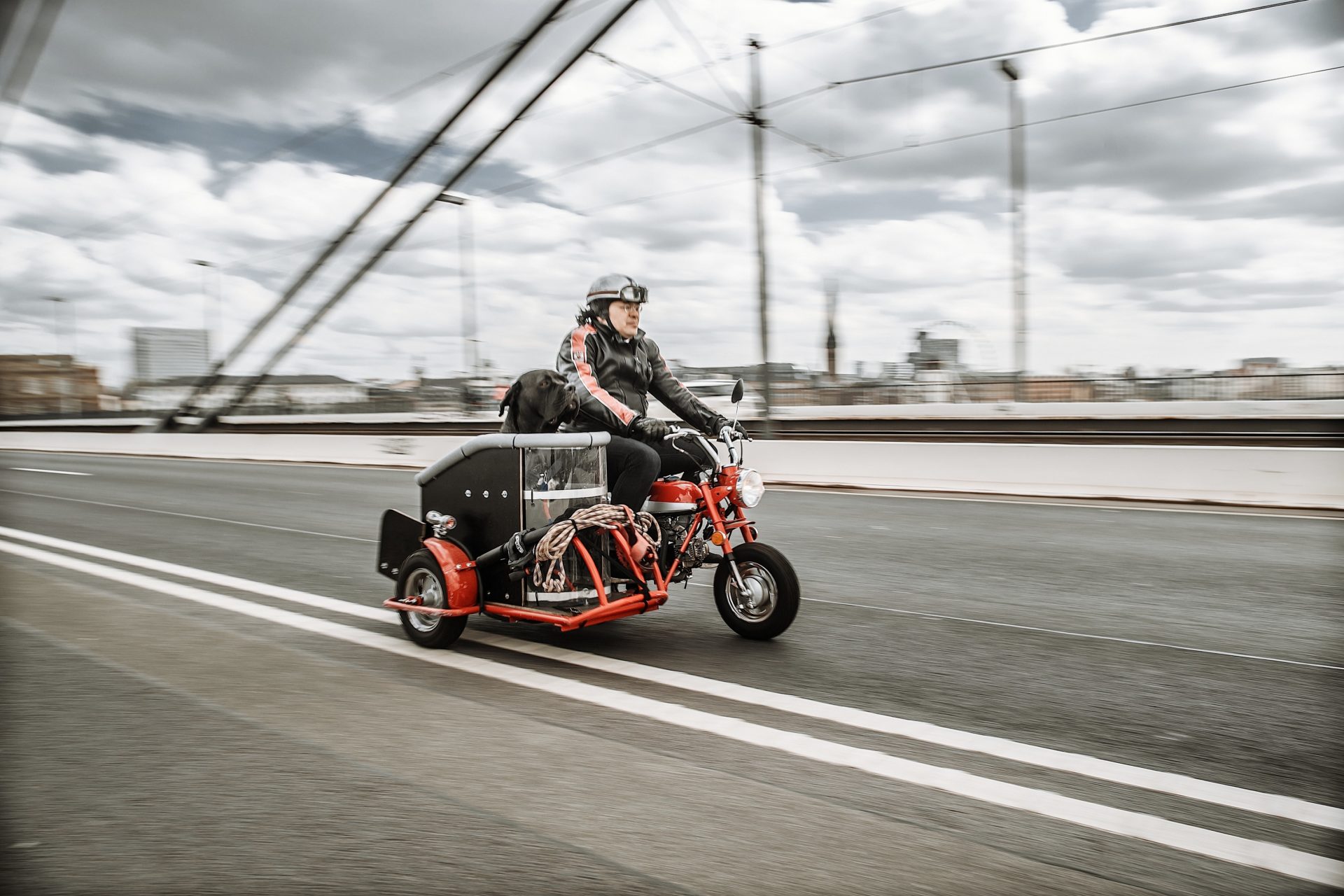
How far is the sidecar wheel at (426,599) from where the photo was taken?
17.1ft

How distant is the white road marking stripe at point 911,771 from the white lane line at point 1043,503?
7.43 m

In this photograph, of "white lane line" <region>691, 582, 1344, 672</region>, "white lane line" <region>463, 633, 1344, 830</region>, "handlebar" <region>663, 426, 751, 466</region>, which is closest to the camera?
"white lane line" <region>463, 633, 1344, 830</region>

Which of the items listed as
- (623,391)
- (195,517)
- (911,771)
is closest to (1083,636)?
(911,771)

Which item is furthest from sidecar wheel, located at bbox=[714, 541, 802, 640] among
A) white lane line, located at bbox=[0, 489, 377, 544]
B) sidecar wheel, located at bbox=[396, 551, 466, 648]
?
white lane line, located at bbox=[0, 489, 377, 544]

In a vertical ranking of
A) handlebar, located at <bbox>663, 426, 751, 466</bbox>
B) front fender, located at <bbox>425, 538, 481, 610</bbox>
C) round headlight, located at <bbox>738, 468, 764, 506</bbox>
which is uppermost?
handlebar, located at <bbox>663, 426, 751, 466</bbox>

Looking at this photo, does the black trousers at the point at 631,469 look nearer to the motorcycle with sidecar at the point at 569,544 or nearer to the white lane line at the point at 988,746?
the motorcycle with sidecar at the point at 569,544

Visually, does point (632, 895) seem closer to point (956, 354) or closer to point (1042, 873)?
point (1042, 873)

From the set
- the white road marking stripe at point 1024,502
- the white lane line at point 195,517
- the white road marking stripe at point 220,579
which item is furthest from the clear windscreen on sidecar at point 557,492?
the white road marking stripe at point 1024,502

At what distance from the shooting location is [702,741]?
3803mm

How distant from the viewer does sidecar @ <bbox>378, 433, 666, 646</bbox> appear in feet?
16.4

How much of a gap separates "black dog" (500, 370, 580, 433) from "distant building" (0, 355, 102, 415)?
191 centimetres

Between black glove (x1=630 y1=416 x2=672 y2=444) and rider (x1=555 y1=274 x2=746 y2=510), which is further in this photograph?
rider (x1=555 y1=274 x2=746 y2=510)

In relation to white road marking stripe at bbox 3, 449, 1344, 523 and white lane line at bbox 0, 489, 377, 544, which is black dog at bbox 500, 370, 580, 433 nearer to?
white lane line at bbox 0, 489, 377, 544

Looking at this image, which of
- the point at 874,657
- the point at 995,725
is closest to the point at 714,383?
the point at 874,657
